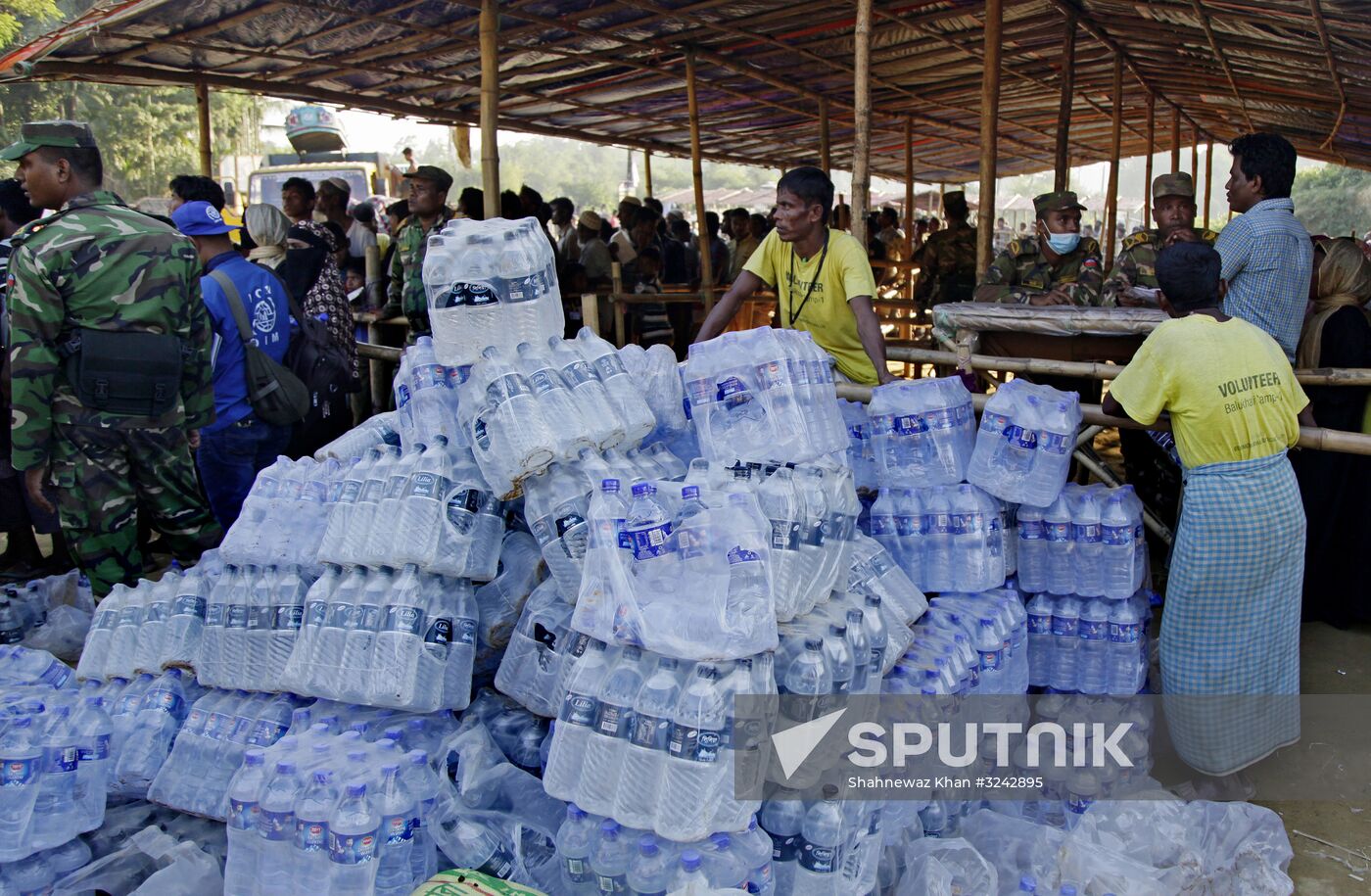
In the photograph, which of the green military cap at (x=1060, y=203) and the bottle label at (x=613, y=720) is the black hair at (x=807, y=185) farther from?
the bottle label at (x=613, y=720)

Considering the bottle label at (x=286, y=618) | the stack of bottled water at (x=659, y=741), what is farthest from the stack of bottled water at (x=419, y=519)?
the stack of bottled water at (x=659, y=741)

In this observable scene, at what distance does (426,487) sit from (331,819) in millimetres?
1079

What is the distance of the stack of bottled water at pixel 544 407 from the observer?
320 centimetres

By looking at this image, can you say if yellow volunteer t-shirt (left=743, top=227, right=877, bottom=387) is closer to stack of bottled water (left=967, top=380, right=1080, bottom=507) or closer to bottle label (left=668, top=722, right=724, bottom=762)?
stack of bottled water (left=967, top=380, right=1080, bottom=507)

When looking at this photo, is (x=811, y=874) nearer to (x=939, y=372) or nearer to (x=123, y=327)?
(x=123, y=327)

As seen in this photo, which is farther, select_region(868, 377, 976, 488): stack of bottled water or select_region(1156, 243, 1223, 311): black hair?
select_region(868, 377, 976, 488): stack of bottled water

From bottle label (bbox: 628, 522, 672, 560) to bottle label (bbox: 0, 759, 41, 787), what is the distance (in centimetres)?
182

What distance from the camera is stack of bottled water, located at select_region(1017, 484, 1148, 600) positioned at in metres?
3.82

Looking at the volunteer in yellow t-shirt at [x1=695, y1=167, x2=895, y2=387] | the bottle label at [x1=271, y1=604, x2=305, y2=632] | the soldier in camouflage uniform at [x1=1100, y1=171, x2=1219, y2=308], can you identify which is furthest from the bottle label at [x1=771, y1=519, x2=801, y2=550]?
the soldier in camouflage uniform at [x1=1100, y1=171, x2=1219, y2=308]

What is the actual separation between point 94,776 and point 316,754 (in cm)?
75

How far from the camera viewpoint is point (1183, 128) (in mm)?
18031

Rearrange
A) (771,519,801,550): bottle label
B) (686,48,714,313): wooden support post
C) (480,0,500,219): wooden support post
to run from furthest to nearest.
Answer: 1. (686,48,714,313): wooden support post
2. (480,0,500,219): wooden support post
3. (771,519,801,550): bottle label

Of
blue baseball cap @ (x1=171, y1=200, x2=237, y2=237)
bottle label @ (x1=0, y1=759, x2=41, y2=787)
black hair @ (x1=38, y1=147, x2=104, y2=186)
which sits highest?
black hair @ (x1=38, y1=147, x2=104, y2=186)

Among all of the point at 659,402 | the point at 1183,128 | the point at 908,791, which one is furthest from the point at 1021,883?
the point at 1183,128
